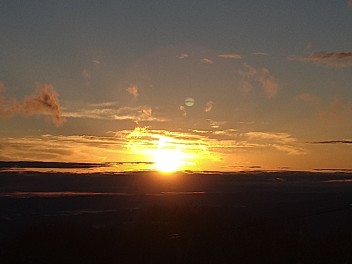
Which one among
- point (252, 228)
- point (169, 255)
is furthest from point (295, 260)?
point (252, 228)

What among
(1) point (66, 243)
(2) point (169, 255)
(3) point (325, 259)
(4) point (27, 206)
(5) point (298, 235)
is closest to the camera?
(3) point (325, 259)

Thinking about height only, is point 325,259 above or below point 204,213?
below

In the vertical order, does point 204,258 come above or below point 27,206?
below

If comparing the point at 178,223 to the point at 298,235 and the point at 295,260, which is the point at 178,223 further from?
the point at 295,260

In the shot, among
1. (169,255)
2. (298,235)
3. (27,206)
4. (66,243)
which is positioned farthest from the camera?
(27,206)

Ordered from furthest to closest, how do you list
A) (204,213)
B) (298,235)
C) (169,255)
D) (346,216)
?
(346,216) < (204,213) < (298,235) < (169,255)

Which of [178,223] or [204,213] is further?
[204,213]

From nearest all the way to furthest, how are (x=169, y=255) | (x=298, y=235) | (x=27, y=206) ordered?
(x=169, y=255), (x=298, y=235), (x=27, y=206)

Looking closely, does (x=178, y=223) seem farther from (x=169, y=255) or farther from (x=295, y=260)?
(x=295, y=260)

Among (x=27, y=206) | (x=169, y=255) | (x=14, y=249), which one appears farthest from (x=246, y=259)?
(x=27, y=206)
